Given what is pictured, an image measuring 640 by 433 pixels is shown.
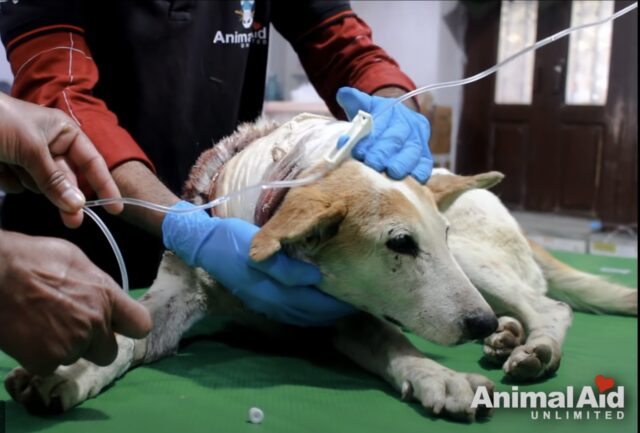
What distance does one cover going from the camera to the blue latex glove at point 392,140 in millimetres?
1028

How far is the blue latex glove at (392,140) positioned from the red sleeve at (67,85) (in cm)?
39

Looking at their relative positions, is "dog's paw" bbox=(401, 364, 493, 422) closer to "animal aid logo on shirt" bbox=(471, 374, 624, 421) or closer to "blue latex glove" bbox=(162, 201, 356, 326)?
"animal aid logo on shirt" bbox=(471, 374, 624, 421)

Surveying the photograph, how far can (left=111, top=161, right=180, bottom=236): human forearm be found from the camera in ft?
3.66

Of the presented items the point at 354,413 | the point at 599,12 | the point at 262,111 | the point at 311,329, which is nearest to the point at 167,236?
the point at 311,329

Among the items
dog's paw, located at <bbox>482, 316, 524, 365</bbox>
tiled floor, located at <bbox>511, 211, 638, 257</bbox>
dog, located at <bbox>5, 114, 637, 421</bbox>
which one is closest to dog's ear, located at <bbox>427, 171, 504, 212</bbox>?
dog, located at <bbox>5, 114, 637, 421</bbox>

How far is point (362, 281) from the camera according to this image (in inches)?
39.9

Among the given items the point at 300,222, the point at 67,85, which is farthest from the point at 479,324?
the point at 67,85

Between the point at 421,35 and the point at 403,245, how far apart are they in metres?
0.54

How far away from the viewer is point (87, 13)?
136 centimetres

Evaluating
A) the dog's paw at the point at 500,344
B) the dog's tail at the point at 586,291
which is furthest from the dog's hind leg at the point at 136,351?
the dog's tail at the point at 586,291

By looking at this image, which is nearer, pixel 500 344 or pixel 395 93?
pixel 500 344

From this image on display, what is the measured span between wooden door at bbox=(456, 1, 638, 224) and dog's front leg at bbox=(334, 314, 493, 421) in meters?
1.35

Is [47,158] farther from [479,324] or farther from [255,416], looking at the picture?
[479,324]

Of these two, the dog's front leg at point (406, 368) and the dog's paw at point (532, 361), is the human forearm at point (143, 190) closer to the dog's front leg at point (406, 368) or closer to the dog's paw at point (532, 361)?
the dog's front leg at point (406, 368)
